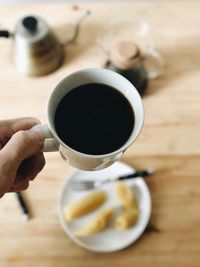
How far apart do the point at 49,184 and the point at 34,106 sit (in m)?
0.19

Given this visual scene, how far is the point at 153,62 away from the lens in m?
1.14

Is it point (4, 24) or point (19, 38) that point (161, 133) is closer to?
point (19, 38)

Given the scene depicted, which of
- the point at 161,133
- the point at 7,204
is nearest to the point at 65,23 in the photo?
the point at 161,133

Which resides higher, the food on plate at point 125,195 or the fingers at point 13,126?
the fingers at point 13,126

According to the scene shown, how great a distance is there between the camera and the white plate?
0.92m

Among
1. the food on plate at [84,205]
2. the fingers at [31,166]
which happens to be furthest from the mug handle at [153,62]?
the fingers at [31,166]

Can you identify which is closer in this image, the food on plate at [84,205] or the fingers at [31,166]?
the fingers at [31,166]

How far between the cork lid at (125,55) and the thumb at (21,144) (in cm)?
42

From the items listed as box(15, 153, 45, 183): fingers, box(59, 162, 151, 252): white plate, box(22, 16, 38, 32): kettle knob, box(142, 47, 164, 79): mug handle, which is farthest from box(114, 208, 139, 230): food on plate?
box(22, 16, 38, 32): kettle knob

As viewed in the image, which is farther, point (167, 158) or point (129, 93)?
point (167, 158)

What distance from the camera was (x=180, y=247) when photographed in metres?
0.93

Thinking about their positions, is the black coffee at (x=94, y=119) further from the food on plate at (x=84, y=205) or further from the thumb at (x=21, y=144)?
the food on plate at (x=84, y=205)

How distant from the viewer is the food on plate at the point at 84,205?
0.94 meters

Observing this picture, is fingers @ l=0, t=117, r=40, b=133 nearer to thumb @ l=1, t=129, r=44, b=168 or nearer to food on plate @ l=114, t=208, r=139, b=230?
thumb @ l=1, t=129, r=44, b=168
